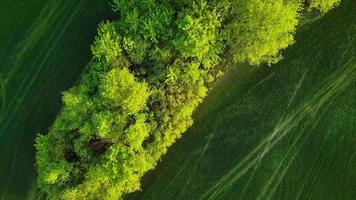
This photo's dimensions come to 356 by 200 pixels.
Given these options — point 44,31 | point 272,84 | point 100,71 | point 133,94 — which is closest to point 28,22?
point 44,31

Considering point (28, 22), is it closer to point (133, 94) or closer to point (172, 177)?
point (133, 94)

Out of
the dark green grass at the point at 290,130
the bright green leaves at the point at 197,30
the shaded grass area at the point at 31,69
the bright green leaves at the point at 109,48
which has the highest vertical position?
the shaded grass area at the point at 31,69

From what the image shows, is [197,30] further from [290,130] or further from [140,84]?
[290,130]

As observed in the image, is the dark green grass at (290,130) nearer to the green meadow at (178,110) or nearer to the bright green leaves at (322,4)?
the green meadow at (178,110)

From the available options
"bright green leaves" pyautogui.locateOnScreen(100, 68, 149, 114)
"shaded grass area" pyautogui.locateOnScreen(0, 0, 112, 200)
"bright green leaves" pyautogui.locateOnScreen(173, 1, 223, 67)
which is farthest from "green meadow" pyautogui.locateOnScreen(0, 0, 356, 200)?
"bright green leaves" pyautogui.locateOnScreen(100, 68, 149, 114)

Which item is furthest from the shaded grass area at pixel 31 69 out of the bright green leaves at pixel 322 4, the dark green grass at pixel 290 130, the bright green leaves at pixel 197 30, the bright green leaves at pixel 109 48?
the bright green leaves at pixel 322 4

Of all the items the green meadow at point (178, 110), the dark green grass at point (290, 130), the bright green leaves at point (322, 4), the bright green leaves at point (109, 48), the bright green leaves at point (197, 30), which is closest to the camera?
the bright green leaves at point (197, 30)

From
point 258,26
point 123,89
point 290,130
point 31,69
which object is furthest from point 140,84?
point 290,130
